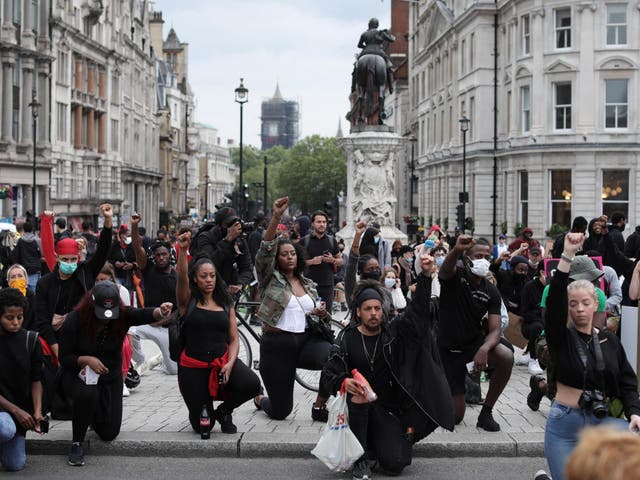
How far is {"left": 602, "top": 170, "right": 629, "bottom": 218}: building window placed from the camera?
40906 mm

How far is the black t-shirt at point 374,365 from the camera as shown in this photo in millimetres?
7797

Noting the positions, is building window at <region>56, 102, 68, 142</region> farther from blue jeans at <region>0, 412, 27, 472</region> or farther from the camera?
the camera

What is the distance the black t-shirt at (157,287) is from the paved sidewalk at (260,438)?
2.64 metres

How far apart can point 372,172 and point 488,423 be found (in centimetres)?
1528

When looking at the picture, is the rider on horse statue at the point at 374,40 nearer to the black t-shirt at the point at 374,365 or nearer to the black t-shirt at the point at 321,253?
the black t-shirt at the point at 321,253

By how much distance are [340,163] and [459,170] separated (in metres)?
74.8

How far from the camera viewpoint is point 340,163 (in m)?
129

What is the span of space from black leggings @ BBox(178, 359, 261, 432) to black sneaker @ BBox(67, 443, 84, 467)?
106 cm

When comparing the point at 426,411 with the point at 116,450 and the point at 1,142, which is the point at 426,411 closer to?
the point at 116,450

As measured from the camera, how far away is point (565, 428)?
614 cm

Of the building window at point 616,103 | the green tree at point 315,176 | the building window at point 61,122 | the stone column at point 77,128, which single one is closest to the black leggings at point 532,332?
the building window at point 616,103

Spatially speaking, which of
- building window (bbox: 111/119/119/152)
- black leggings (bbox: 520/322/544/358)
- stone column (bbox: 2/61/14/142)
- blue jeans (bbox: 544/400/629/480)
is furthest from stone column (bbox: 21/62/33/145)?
blue jeans (bbox: 544/400/629/480)

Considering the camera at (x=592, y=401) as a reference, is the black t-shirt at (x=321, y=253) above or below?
above

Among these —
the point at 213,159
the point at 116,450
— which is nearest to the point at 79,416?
the point at 116,450
